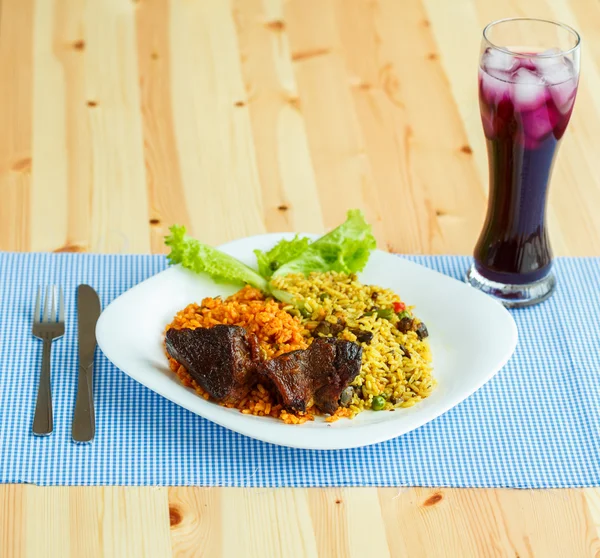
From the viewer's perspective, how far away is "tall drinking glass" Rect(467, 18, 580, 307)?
8.20 ft

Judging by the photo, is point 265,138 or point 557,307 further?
point 265,138

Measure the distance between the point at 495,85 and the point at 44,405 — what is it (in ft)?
4.80

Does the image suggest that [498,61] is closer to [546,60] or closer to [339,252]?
[546,60]

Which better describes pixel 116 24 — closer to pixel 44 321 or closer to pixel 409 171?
pixel 409 171

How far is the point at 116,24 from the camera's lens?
13.8 feet

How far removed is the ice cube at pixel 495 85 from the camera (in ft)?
8.25

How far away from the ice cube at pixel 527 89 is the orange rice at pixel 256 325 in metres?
0.84

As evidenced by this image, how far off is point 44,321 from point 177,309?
1.30 ft

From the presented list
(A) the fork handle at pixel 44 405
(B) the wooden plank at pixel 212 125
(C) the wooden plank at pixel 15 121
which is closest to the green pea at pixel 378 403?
(A) the fork handle at pixel 44 405

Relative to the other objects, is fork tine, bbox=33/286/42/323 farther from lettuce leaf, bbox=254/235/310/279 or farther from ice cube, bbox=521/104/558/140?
ice cube, bbox=521/104/558/140

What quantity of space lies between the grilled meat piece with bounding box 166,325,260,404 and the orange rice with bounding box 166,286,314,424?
4 centimetres

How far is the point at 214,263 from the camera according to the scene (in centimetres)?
269

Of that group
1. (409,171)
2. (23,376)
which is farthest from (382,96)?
(23,376)

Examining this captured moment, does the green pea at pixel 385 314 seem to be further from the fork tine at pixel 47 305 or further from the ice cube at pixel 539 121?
the fork tine at pixel 47 305
